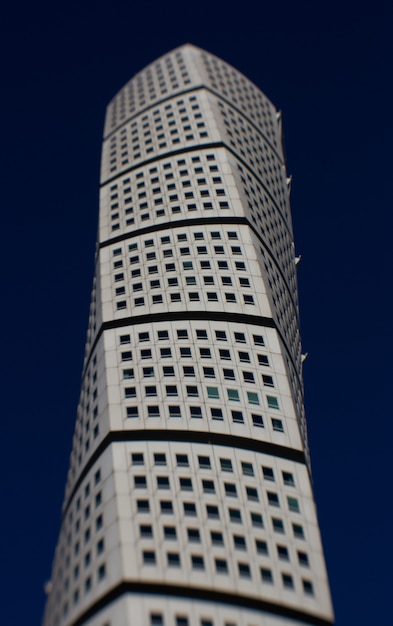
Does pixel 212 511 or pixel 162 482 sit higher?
pixel 162 482

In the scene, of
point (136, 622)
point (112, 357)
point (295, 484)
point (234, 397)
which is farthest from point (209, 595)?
point (112, 357)

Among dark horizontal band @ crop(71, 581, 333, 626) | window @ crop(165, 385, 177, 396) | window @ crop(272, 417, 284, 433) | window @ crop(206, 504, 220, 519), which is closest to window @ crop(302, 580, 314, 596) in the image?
dark horizontal band @ crop(71, 581, 333, 626)

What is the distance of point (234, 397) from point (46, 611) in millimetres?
11813

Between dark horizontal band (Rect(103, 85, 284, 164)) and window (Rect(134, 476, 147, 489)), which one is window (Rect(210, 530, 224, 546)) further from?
dark horizontal band (Rect(103, 85, 284, 164))

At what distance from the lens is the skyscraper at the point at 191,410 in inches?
1198

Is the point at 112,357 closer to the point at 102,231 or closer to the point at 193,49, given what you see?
the point at 102,231

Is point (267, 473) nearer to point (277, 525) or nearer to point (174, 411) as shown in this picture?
point (277, 525)

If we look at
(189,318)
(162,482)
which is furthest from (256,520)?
(189,318)

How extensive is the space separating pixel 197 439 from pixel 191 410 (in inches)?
69.7

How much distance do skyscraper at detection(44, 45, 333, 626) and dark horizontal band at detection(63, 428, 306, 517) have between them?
7 cm

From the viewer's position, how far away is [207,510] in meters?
32.7

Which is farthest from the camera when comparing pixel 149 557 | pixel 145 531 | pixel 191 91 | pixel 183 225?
pixel 191 91

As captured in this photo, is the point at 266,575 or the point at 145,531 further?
the point at 145,531

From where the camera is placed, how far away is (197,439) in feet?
118
